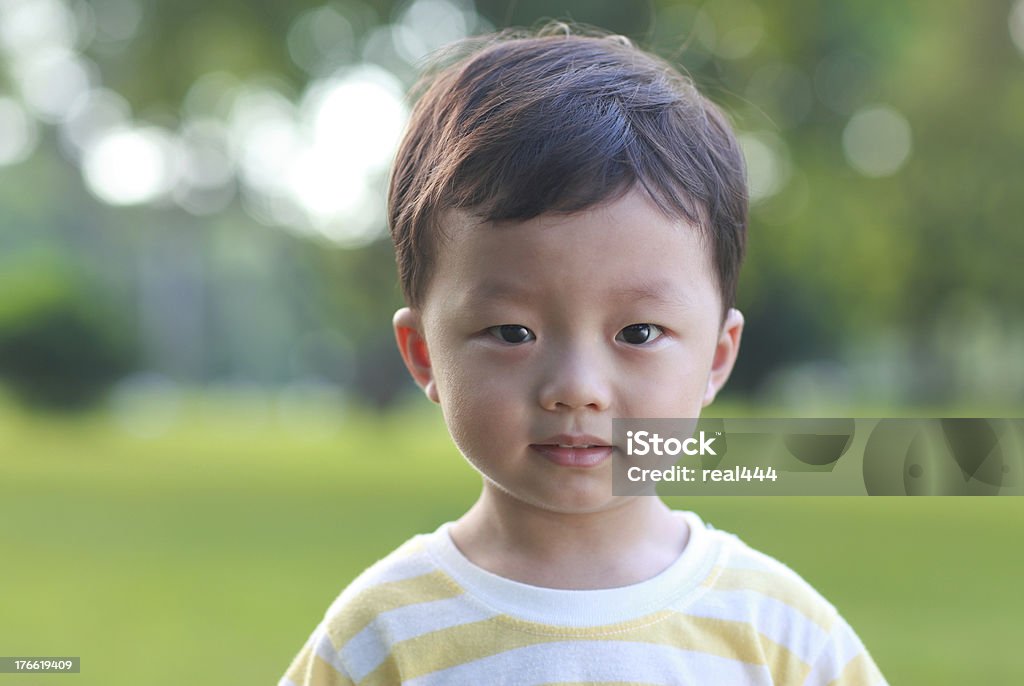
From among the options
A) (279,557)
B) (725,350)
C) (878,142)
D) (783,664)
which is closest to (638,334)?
(725,350)

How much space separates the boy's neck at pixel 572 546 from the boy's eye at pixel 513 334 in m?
0.32

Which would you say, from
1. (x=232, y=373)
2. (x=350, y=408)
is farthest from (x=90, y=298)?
(x=232, y=373)

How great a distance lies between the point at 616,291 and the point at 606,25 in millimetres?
10263

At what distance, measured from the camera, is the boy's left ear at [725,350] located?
202 centimetres

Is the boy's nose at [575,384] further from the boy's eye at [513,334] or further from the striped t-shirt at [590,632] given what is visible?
the striped t-shirt at [590,632]

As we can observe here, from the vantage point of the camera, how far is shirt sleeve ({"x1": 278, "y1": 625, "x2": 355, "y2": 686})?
74.5 inches

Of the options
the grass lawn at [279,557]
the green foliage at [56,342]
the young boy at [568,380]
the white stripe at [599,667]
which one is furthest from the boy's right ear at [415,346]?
the green foliage at [56,342]

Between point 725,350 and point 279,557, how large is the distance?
622 cm

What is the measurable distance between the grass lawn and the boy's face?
342 cm

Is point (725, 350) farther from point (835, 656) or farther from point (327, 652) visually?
point (327, 652)

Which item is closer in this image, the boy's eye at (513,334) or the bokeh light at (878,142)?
the boy's eye at (513,334)

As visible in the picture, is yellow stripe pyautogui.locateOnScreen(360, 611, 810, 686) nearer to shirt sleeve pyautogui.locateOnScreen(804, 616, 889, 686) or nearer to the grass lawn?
shirt sleeve pyautogui.locateOnScreen(804, 616, 889, 686)

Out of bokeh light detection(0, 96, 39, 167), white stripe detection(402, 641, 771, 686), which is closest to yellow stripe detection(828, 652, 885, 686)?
white stripe detection(402, 641, 771, 686)

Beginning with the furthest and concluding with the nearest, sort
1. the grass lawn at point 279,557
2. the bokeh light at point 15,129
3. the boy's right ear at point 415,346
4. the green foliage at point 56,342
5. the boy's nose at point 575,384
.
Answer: the bokeh light at point 15,129 → the green foliage at point 56,342 → the grass lawn at point 279,557 → the boy's right ear at point 415,346 → the boy's nose at point 575,384
